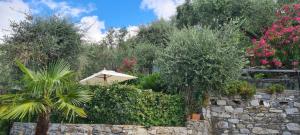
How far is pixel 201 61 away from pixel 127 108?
3151 mm

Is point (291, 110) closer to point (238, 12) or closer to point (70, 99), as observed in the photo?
point (70, 99)

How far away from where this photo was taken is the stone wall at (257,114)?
1244cm

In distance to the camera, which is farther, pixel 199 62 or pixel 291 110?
pixel 291 110

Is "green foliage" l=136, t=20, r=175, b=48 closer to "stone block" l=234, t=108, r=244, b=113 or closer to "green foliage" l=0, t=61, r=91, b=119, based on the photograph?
"stone block" l=234, t=108, r=244, b=113

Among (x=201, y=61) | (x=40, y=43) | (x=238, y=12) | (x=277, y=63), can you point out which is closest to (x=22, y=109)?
(x=201, y=61)

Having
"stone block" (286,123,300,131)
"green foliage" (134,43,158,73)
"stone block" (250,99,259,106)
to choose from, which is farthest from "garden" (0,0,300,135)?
"green foliage" (134,43,158,73)

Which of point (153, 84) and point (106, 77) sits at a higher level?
point (106, 77)

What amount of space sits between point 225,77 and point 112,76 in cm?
431

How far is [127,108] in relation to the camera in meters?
11.0

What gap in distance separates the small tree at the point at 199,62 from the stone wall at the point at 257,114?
795 mm

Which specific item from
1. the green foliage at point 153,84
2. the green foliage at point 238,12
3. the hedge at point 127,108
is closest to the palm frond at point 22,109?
the hedge at point 127,108

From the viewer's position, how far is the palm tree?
25.7 feet

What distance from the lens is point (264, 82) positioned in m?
14.3

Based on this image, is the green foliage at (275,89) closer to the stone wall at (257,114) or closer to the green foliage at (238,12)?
the stone wall at (257,114)
